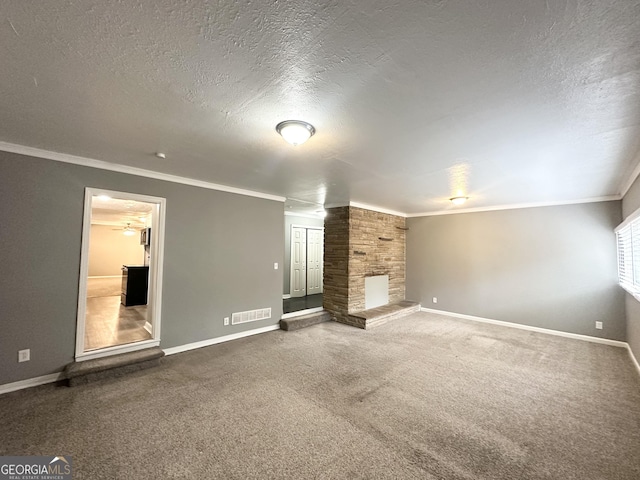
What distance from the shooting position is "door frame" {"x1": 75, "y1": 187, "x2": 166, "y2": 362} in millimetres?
3048

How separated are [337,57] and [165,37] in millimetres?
882

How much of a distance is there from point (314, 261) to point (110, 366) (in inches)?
229

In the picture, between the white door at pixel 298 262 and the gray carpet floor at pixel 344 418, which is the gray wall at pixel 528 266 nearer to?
the gray carpet floor at pixel 344 418

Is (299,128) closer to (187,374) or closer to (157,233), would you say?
(157,233)

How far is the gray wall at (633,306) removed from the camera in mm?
3247

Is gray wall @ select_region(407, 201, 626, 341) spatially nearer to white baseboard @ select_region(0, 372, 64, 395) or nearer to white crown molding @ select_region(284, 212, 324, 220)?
white crown molding @ select_region(284, 212, 324, 220)

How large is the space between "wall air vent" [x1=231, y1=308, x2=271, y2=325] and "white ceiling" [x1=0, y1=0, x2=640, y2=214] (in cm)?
269

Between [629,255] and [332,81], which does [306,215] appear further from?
[629,255]

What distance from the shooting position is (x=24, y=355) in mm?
2738

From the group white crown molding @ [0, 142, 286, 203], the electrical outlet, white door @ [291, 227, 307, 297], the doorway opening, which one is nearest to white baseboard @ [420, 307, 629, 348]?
the doorway opening

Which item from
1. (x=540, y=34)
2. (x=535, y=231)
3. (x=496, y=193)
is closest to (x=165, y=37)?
(x=540, y=34)

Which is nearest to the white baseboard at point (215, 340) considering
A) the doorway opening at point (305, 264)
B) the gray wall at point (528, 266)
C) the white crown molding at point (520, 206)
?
the doorway opening at point (305, 264)

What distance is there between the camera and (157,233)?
3707mm

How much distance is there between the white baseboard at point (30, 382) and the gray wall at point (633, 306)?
7002 millimetres
